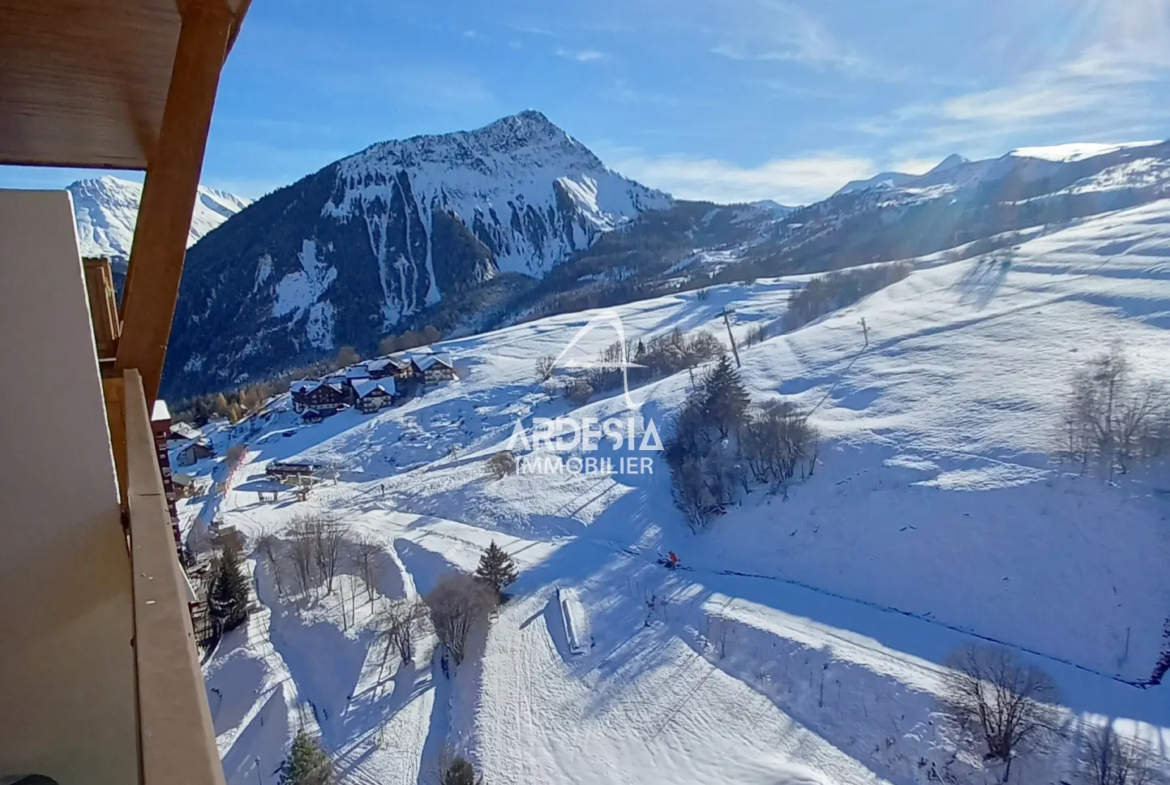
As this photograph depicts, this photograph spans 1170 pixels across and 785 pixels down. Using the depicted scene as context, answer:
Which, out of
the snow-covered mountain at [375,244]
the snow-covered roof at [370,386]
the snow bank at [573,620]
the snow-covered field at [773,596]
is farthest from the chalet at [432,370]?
the snow-covered mountain at [375,244]

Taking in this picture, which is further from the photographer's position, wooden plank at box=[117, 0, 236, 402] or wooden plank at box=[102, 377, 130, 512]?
wooden plank at box=[102, 377, 130, 512]

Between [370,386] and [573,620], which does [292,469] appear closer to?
[370,386]

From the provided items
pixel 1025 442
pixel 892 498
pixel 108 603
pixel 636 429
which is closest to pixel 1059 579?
pixel 892 498

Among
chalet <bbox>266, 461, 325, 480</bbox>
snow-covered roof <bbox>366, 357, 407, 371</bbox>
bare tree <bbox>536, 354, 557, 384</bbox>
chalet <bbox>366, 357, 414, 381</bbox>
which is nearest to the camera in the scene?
chalet <bbox>266, 461, 325, 480</bbox>

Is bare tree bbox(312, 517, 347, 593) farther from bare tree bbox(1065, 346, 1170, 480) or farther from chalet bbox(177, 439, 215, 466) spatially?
bare tree bbox(1065, 346, 1170, 480)

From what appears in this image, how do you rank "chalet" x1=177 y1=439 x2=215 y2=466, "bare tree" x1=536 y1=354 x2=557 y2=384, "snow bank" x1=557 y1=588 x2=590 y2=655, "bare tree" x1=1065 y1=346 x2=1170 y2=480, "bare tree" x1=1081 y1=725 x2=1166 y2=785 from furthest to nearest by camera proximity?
"bare tree" x1=536 y1=354 x2=557 y2=384, "chalet" x1=177 y1=439 x2=215 y2=466, "bare tree" x1=1065 y1=346 x2=1170 y2=480, "snow bank" x1=557 y1=588 x2=590 y2=655, "bare tree" x1=1081 y1=725 x2=1166 y2=785

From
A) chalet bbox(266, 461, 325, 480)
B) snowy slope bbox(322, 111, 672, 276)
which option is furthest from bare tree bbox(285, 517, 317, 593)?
snowy slope bbox(322, 111, 672, 276)

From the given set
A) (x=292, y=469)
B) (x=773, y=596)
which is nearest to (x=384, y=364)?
(x=292, y=469)
